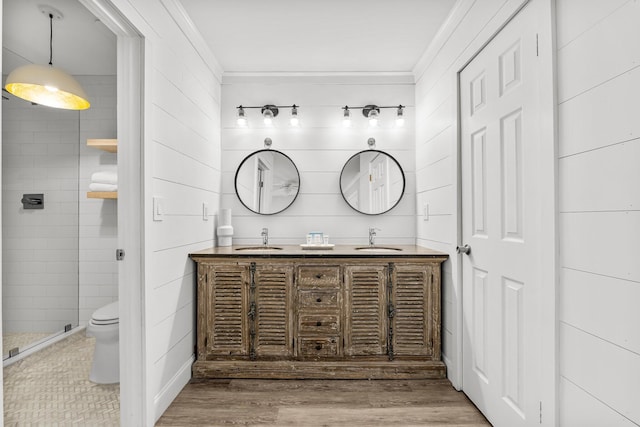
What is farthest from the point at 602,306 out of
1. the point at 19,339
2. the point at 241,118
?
the point at 19,339

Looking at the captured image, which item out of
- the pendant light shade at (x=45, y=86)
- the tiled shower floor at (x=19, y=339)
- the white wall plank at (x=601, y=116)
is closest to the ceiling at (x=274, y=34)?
the pendant light shade at (x=45, y=86)

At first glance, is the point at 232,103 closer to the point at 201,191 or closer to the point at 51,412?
the point at 201,191

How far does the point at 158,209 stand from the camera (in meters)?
1.98

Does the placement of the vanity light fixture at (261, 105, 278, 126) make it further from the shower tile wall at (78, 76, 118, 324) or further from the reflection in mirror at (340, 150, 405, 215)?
the shower tile wall at (78, 76, 118, 324)

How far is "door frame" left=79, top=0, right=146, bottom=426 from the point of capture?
6.01ft

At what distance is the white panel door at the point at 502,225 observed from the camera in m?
1.55

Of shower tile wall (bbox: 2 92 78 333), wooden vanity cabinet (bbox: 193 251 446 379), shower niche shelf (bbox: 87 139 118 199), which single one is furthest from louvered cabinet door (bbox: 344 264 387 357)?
shower tile wall (bbox: 2 92 78 333)

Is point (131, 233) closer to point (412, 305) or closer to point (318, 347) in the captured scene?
point (318, 347)

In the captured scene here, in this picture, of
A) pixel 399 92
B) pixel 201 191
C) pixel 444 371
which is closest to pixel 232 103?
pixel 201 191

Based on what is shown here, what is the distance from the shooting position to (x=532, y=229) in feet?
5.03

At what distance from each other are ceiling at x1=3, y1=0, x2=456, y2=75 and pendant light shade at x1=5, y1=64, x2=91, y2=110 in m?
0.26

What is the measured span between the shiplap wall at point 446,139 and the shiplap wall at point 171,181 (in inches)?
70.2

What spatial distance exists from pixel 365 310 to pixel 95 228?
251 cm

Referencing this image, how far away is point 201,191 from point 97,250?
1.30 metres
